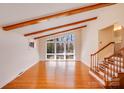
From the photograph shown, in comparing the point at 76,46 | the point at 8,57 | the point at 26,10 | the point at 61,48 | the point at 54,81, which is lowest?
the point at 54,81

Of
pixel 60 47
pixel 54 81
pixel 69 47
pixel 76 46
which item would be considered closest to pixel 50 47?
pixel 60 47

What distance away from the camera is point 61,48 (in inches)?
739

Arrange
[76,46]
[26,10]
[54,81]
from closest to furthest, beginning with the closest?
[26,10] < [54,81] < [76,46]

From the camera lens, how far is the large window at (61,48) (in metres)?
18.7

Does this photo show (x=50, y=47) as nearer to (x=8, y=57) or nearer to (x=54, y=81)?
(x=54, y=81)

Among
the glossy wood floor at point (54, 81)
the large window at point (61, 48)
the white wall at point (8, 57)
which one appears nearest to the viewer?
the white wall at point (8, 57)

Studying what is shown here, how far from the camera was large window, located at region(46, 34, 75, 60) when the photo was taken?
1870cm

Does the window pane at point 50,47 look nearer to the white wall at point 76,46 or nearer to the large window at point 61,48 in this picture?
the large window at point 61,48

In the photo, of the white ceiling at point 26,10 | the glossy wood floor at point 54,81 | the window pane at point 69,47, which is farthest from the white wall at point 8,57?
the window pane at point 69,47

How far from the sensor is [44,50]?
60.8 feet

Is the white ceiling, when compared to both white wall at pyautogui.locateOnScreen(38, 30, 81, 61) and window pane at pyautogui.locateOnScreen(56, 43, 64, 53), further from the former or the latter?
window pane at pyautogui.locateOnScreen(56, 43, 64, 53)

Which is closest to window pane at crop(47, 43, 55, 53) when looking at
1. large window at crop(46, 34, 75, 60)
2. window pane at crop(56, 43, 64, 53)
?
large window at crop(46, 34, 75, 60)

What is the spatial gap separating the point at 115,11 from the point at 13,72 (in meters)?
4.75
